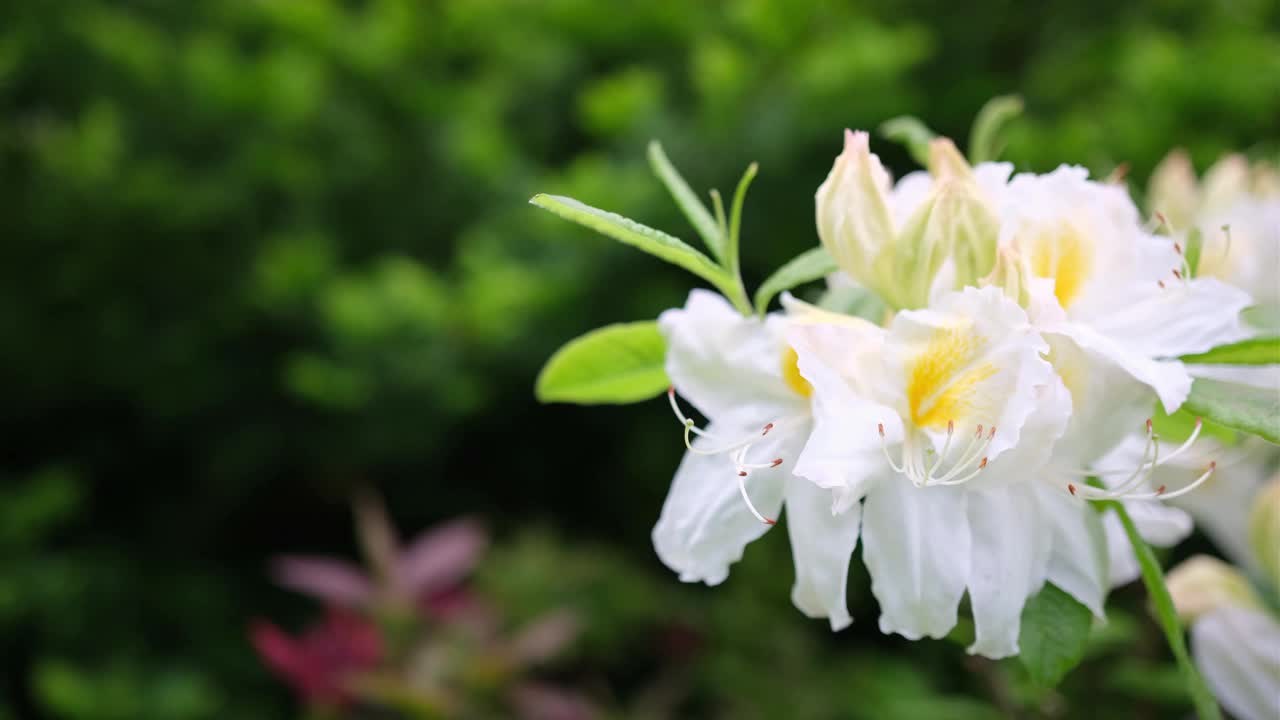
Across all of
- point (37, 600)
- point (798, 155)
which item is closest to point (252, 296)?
point (37, 600)

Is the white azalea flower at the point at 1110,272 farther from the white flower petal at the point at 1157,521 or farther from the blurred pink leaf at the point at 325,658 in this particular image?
the blurred pink leaf at the point at 325,658

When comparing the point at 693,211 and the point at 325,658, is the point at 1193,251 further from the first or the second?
the point at 325,658

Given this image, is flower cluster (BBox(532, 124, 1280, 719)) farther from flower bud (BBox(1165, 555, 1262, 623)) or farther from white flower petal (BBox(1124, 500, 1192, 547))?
flower bud (BBox(1165, 555, 1262, 623))

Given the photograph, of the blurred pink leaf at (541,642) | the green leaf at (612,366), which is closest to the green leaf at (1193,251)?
the green leaf at (612,366)

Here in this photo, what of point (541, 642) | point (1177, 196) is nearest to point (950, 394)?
point (1177, 196)

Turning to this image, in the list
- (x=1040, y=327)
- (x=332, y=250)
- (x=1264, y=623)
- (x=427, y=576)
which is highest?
(x=1040, y=327)

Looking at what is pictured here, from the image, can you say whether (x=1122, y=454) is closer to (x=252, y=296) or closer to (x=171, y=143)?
(x=252, y=296)
